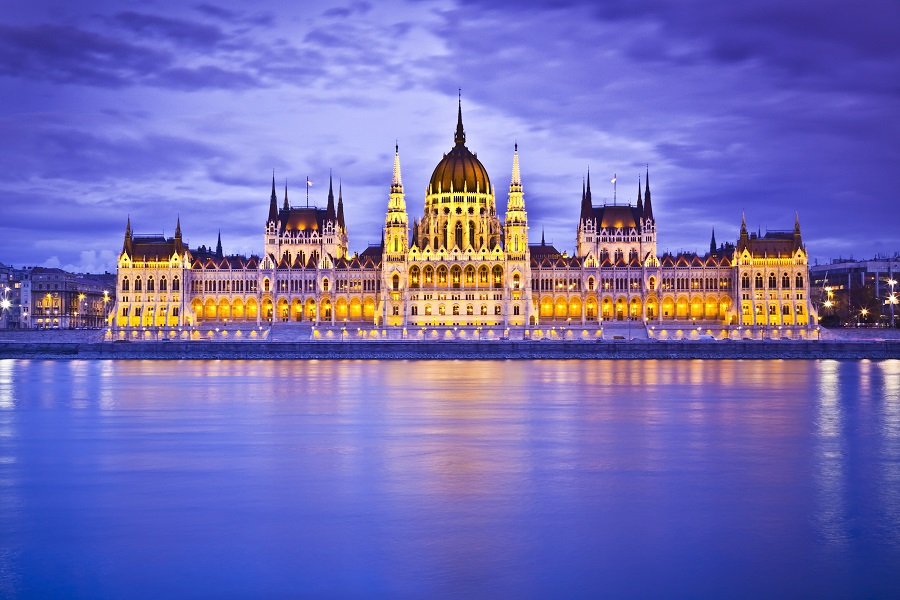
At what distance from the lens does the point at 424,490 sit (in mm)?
19125

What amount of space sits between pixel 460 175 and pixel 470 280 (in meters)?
15.9

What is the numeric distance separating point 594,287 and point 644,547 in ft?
323

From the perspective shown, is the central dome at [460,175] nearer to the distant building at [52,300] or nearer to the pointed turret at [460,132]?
the pointed turret at [460,132]

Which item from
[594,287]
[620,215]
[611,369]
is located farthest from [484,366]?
[620,215]

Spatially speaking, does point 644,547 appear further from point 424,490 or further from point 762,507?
point 424,490

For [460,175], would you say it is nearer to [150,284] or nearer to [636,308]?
[636,308]

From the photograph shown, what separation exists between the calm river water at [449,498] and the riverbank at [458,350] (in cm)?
4227

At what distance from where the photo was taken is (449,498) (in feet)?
60.2

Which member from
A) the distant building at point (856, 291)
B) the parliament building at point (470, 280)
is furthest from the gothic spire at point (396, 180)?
the distant building at point (856, 291)

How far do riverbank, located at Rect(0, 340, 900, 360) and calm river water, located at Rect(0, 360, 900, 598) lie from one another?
139ft

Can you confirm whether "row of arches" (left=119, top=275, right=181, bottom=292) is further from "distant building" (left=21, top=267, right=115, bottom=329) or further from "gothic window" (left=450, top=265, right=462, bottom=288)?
"gothic window" (left=450, top=265, right=462, bottom=288)

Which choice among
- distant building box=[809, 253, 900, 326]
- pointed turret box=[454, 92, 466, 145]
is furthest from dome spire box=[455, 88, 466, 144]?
distant building box=[809, 253, 900, 326]

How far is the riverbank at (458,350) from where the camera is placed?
79812 millimetres

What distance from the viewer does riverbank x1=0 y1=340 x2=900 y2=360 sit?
79.8 metres
